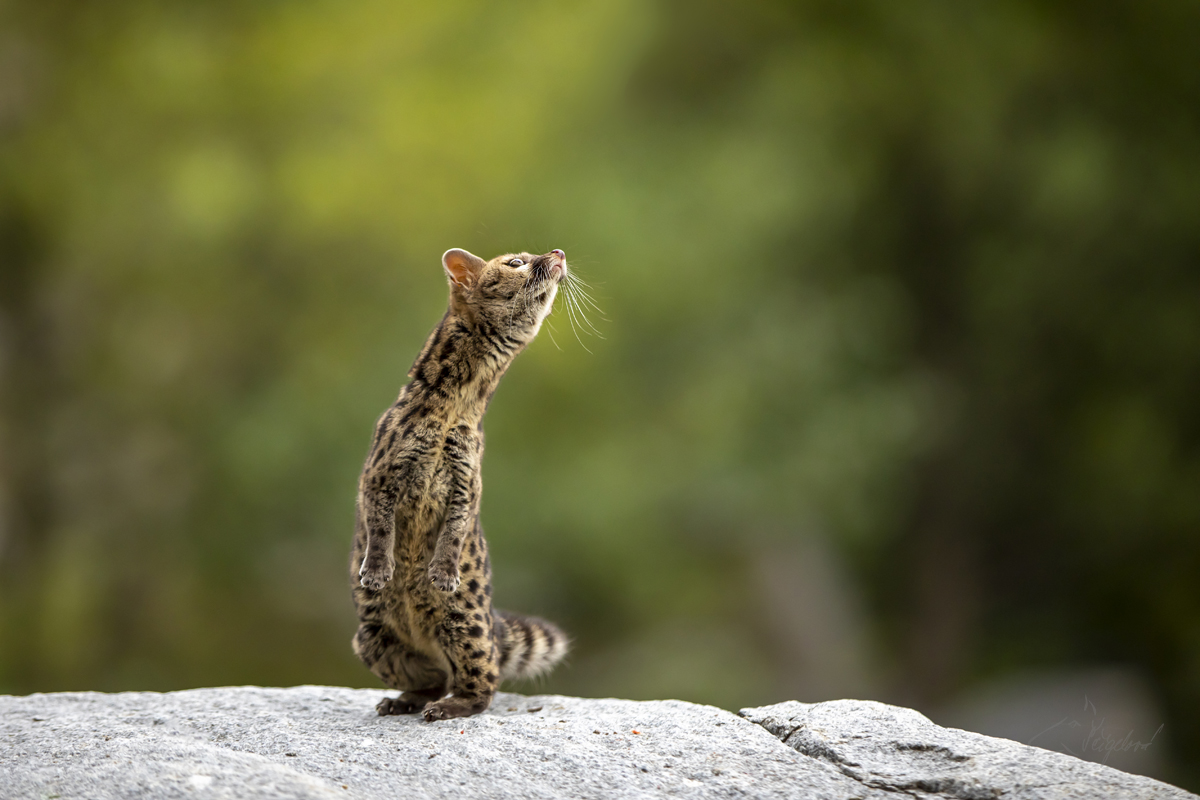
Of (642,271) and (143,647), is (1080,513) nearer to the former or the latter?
(642,271)

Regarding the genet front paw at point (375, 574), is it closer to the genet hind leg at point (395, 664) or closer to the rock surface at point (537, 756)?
the genet hind leg at point (395, 664)

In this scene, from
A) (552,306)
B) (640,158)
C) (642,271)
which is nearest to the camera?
(552,306)

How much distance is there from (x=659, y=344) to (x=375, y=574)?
8.05 meters

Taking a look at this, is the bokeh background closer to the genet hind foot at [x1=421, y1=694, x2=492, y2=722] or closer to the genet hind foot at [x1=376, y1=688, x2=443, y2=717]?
the genet hind foot at [x1=376, y1=688, x2=443, y2=717]

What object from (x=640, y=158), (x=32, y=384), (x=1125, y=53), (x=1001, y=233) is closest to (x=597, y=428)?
(x=640, y=158)

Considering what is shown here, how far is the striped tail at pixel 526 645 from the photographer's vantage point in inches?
225

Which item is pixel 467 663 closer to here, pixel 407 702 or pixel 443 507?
pixel 407 702

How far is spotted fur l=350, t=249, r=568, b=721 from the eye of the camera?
16.9 feet

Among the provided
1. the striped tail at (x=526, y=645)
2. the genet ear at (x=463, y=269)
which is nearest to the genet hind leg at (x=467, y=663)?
the striped tail at (x=526, y=645)

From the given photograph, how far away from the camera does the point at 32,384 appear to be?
11.6 m

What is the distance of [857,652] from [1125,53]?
23.4ft

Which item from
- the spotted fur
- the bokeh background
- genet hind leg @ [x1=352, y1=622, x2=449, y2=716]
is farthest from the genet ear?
the bokeh background

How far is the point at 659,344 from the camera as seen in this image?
503 inches

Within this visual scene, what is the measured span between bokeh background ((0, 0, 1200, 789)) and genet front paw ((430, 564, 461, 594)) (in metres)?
6.60
